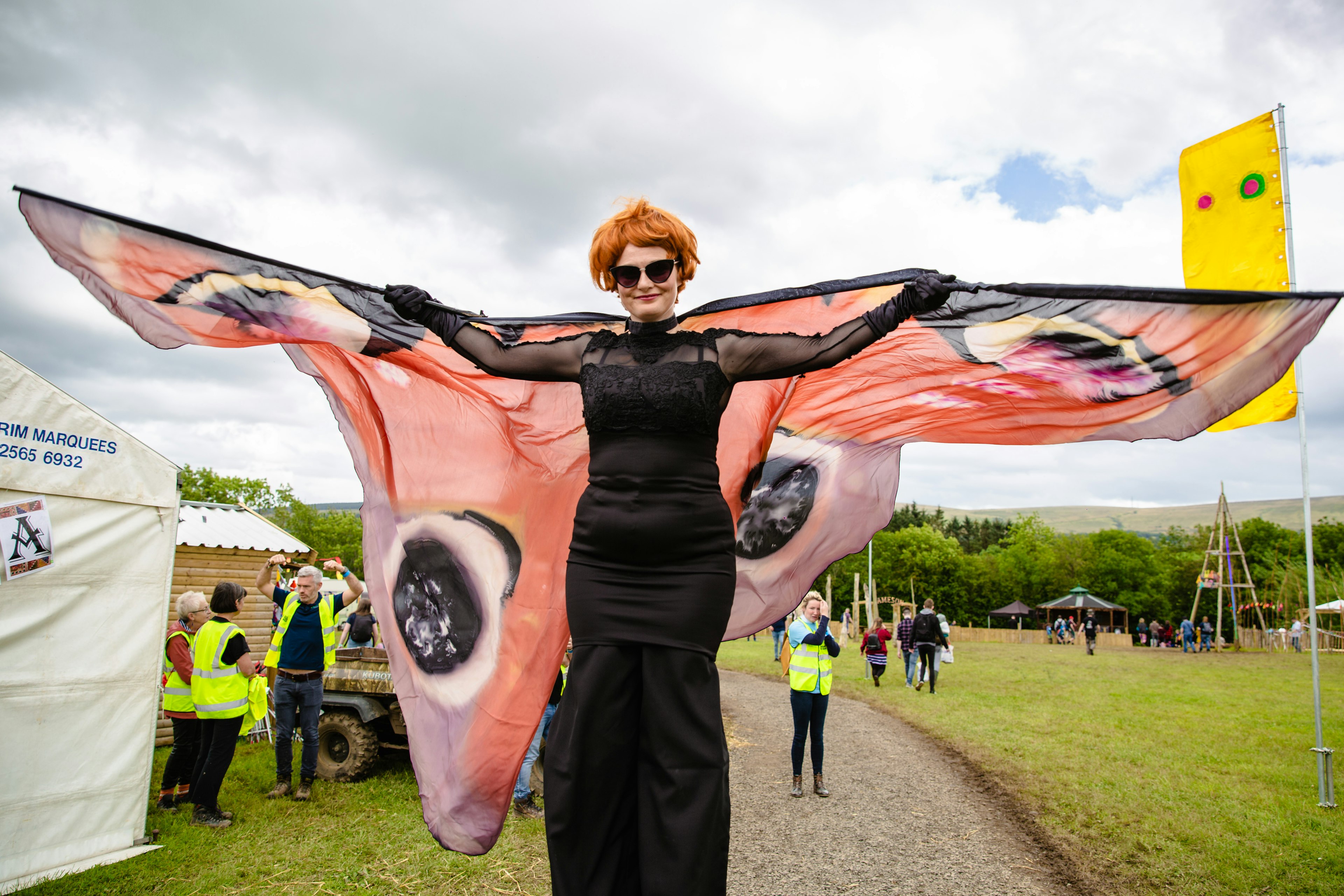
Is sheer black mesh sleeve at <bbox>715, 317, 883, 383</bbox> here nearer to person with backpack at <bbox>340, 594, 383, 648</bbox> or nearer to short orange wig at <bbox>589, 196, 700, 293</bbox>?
short orange wig at <bbox>589, 196, 700, 293</bbox>

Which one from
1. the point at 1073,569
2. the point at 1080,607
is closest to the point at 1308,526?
the point at 1080,607

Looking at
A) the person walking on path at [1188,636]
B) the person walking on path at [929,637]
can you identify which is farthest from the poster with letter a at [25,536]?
the person walking on path at [1188,636]

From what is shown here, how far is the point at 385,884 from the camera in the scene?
5590mm

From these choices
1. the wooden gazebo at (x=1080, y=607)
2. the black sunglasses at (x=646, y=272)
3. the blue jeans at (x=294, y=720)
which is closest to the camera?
the black sunglasses at (x=646, y=272)

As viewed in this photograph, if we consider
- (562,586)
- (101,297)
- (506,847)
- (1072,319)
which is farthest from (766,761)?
(101,297)

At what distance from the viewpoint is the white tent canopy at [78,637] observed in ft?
18.4

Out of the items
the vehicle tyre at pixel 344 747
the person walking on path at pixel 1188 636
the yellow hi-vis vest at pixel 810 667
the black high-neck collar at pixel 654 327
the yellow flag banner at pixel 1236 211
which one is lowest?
the person walking on path at pixel 1188 636

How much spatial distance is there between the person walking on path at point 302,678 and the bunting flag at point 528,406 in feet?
17.9

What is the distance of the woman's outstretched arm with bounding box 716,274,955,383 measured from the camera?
2.42m

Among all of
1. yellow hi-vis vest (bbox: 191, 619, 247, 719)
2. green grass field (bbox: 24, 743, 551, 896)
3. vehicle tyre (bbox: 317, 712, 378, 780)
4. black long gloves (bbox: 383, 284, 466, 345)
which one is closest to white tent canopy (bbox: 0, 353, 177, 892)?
green grass field (bbox: 24, 743, 551, 896)

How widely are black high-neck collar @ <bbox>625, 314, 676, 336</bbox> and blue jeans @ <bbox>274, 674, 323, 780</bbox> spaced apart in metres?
7.31

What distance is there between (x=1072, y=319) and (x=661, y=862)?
7.91 ft

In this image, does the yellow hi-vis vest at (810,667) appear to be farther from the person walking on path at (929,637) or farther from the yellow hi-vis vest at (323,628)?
the person walking on path at (929,637)

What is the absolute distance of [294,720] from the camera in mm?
8203
